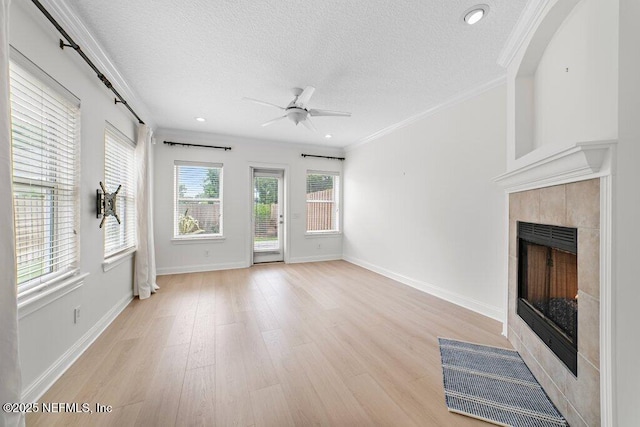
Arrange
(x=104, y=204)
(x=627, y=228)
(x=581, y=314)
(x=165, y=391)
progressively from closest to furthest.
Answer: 1. (x=627, y=228)
2. (x=581, y=314)
3. (x=165, y=391)
4. (x=104, y=204)

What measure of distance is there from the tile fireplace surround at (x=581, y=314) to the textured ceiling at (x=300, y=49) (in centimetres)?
142

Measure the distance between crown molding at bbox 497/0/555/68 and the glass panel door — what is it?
13.7 feet

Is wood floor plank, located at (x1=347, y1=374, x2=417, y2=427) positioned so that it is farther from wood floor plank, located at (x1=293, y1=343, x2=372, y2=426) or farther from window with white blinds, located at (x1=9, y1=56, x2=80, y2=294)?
window with white blinds, located at (x1=9, y1=56, x2=80, y2=294)

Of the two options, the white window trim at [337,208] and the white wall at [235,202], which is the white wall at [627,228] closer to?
the white wall at [235,202]

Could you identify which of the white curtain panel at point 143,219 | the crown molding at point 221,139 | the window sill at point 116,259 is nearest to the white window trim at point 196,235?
the crown molding at point 221,139

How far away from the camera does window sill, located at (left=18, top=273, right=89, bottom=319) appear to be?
143 cm

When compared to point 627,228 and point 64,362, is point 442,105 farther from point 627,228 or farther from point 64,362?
point 64,362

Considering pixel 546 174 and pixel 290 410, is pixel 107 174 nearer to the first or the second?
pixel 290 410

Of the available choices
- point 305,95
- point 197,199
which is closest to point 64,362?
point 305,95

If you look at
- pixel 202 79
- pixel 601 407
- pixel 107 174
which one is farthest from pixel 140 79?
pixel 601 407

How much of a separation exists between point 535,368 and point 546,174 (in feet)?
4.57

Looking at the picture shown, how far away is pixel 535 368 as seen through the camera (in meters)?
1.75

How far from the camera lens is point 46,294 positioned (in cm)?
160

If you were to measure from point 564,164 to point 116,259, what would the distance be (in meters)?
3.98
